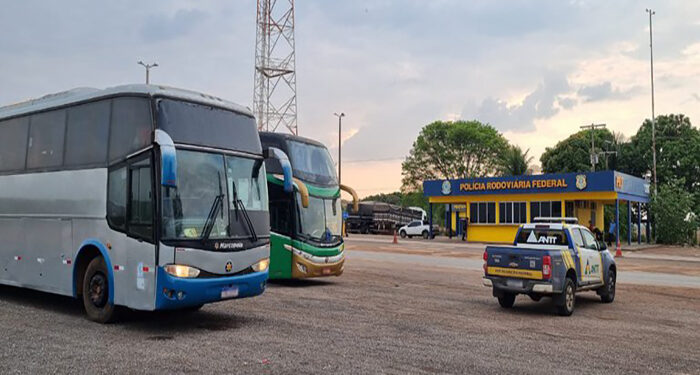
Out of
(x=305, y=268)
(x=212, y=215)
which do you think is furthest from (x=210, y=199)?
(x=305, y=268)

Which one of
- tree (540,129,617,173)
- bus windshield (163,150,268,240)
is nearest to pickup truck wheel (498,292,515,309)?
bus windshield (163,150,268,240)

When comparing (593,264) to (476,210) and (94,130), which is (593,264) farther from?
(476,210)

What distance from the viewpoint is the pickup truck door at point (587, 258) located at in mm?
13391

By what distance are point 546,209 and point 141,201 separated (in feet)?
114

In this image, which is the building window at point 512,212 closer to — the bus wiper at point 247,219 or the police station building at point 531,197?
the police station building at point 531,197

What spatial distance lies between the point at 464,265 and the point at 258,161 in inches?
627

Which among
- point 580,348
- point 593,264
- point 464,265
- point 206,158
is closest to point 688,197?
point 464,265

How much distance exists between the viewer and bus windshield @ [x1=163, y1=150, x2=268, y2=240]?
9.35 metres

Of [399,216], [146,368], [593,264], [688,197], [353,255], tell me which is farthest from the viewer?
[399,216]

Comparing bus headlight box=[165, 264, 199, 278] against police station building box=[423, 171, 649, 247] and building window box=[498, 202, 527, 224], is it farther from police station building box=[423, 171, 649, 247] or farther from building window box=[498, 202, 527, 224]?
building window box=[498, 202, 527, 224]

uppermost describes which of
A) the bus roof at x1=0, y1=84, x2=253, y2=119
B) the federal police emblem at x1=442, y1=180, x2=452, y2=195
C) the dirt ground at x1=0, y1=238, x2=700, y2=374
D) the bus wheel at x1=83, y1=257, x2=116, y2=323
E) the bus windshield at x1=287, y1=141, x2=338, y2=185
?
the federal police emblem at x1=442, y1=180, x2=452, y2=195

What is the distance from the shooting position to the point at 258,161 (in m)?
10.9

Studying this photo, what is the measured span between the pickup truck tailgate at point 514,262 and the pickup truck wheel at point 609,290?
3216 mm

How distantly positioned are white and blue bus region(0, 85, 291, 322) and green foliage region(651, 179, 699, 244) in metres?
38.9
